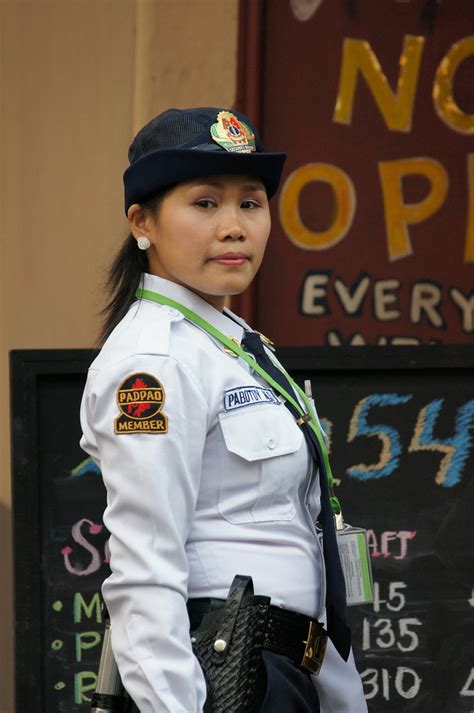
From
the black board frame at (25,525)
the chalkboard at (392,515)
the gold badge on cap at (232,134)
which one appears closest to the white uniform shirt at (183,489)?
the gold badge on cap at (232,134)

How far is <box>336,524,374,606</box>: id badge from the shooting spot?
263cm

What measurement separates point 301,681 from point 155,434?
55 centimetres

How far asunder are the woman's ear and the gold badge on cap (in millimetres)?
198

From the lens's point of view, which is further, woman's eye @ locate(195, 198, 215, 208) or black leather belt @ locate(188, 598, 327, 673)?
woman's eye @ locate(195, 198, 215, 208)

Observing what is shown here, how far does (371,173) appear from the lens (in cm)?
458

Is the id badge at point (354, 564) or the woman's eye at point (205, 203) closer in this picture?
the woman's eye at point (205, 203)

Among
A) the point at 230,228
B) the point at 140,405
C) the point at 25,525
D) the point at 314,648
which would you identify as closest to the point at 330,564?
the point at 314,648

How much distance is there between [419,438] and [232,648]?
63.6 inches

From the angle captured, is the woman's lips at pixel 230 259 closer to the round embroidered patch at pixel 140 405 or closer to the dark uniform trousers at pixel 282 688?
the round embroidered patch at pixel 140 405

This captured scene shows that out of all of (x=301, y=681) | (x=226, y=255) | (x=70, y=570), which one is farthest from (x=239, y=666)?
(x=70, y=570)

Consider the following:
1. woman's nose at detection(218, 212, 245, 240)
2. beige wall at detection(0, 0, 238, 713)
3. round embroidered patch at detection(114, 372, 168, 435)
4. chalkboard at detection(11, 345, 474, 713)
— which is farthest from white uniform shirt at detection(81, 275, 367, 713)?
beige wall at detection(0, 0, 238, 713)

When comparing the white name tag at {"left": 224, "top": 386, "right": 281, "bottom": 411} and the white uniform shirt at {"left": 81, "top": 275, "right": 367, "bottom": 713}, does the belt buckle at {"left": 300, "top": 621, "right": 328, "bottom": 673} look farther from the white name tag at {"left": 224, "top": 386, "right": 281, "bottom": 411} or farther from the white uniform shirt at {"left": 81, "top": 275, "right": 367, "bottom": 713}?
the white name tag at {"left": 224, "top": 386, "right": 281, "bottom": 411}

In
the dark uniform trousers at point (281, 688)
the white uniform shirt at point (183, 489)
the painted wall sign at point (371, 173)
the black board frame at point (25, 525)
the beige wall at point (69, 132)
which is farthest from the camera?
the painted wall sign at point (371, 173)

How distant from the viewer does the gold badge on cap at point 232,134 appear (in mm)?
2346
